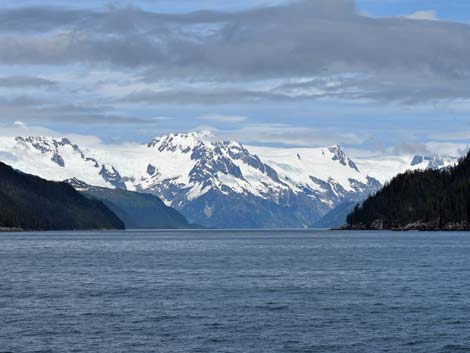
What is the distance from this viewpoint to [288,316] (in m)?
82.2

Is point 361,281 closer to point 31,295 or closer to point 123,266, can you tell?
point 31,295

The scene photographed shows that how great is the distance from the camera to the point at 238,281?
4653 inches

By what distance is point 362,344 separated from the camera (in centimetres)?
6781

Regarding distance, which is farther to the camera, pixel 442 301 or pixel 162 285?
pixel 162 285

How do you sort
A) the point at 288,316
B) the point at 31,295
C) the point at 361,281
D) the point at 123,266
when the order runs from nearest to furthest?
the point at 288,316 → the point at 31,295 → the point at 361,281 → the point at 123,266

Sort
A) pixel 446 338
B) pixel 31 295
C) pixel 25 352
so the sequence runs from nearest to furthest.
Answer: pixel 25 352
pixel 446 338
pixel 31 295

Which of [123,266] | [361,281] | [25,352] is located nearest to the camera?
[25,352]

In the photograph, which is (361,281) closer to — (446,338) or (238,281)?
(238,281)

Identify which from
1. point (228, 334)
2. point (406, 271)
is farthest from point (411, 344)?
point (406, 271)

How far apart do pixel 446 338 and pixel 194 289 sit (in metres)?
42.6

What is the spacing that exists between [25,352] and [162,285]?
48.2 meters

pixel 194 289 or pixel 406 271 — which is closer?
pixel 194 289

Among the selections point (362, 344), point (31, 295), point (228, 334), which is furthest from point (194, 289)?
point (362, 344)

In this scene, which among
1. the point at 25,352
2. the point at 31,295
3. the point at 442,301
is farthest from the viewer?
the point at 31,295
